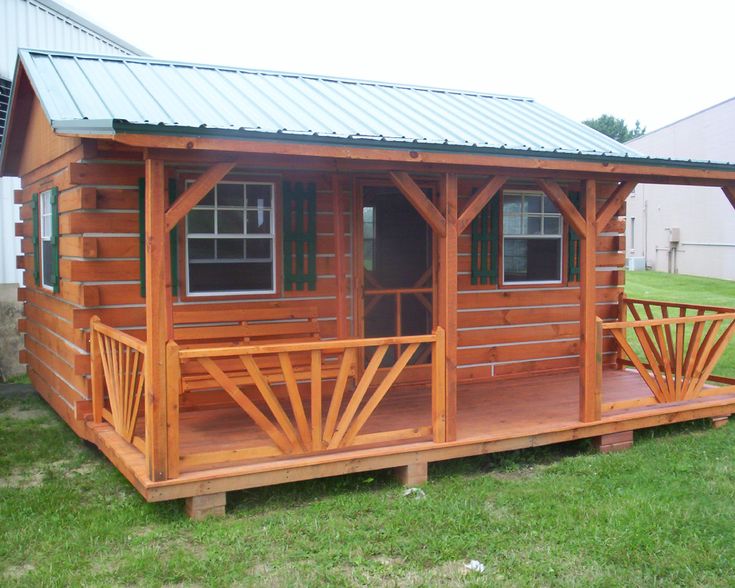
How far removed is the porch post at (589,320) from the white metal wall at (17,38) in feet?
25.7

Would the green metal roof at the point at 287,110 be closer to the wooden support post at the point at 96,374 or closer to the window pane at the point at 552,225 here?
the window pane at the point at 552,225

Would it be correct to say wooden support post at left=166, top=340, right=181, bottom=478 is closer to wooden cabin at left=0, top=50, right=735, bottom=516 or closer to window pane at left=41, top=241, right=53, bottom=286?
wooden cabin at left=0, top=50, right=735, bottom=516

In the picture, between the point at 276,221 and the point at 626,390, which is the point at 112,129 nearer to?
the point at 276,221

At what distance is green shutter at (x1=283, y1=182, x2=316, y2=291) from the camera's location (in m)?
7.25

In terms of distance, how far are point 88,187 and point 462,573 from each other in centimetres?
435

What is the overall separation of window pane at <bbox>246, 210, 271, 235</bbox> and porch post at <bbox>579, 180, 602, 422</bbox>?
9.48ft

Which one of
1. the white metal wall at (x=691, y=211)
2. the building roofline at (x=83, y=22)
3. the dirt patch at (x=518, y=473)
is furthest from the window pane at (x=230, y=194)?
the white metal wall at (x=691, y=211)

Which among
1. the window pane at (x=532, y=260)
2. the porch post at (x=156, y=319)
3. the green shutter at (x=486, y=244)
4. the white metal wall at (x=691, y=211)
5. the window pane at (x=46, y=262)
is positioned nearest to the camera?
the porch post at (x=156, y=319)

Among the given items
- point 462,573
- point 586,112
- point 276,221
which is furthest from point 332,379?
point 586,112

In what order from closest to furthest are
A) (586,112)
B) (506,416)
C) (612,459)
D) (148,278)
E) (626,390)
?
(148,278) → (612,459) → (506,416) → (626,390) → (586,112)

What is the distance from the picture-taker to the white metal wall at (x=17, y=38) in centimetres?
1033

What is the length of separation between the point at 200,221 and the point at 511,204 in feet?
11.6

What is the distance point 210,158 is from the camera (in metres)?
4.89

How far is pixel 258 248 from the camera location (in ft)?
23.7
